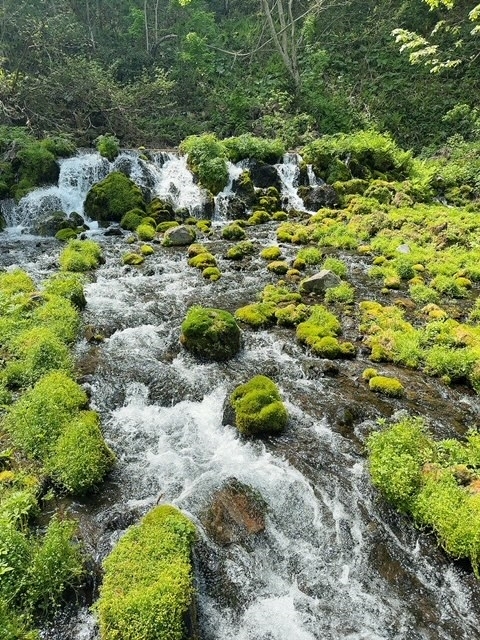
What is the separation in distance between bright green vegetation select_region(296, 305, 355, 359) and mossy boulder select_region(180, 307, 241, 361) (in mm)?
1742

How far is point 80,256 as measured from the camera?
1603cm

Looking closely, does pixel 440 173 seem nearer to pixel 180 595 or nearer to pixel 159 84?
pixel 159 84

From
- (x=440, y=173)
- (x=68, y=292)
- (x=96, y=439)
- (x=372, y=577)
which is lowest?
(x=372, y=577)

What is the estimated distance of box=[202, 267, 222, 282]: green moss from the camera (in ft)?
51.1

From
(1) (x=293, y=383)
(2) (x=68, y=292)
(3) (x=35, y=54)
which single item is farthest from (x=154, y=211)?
(3) (x=35, y=54)

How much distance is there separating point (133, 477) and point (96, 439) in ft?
2.86

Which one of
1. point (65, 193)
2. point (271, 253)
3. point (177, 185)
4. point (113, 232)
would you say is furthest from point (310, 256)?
point (65, 193)

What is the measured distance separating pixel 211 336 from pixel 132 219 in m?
11.9

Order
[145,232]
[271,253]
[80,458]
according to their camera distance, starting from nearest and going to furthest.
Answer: [80,458] → [271,253] → [145,232]

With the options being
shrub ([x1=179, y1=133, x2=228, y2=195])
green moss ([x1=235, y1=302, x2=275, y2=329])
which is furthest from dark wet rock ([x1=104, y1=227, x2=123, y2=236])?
green moss ([x1=235, y1=302, x2=275, y2=329])

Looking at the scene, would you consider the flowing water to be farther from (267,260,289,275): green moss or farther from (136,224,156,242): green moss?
(136,224,156,242): green moss

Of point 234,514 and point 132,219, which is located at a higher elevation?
point 132,219

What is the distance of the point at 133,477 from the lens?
7.54 m

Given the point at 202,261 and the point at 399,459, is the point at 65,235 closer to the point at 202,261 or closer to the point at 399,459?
the point at 202,261
